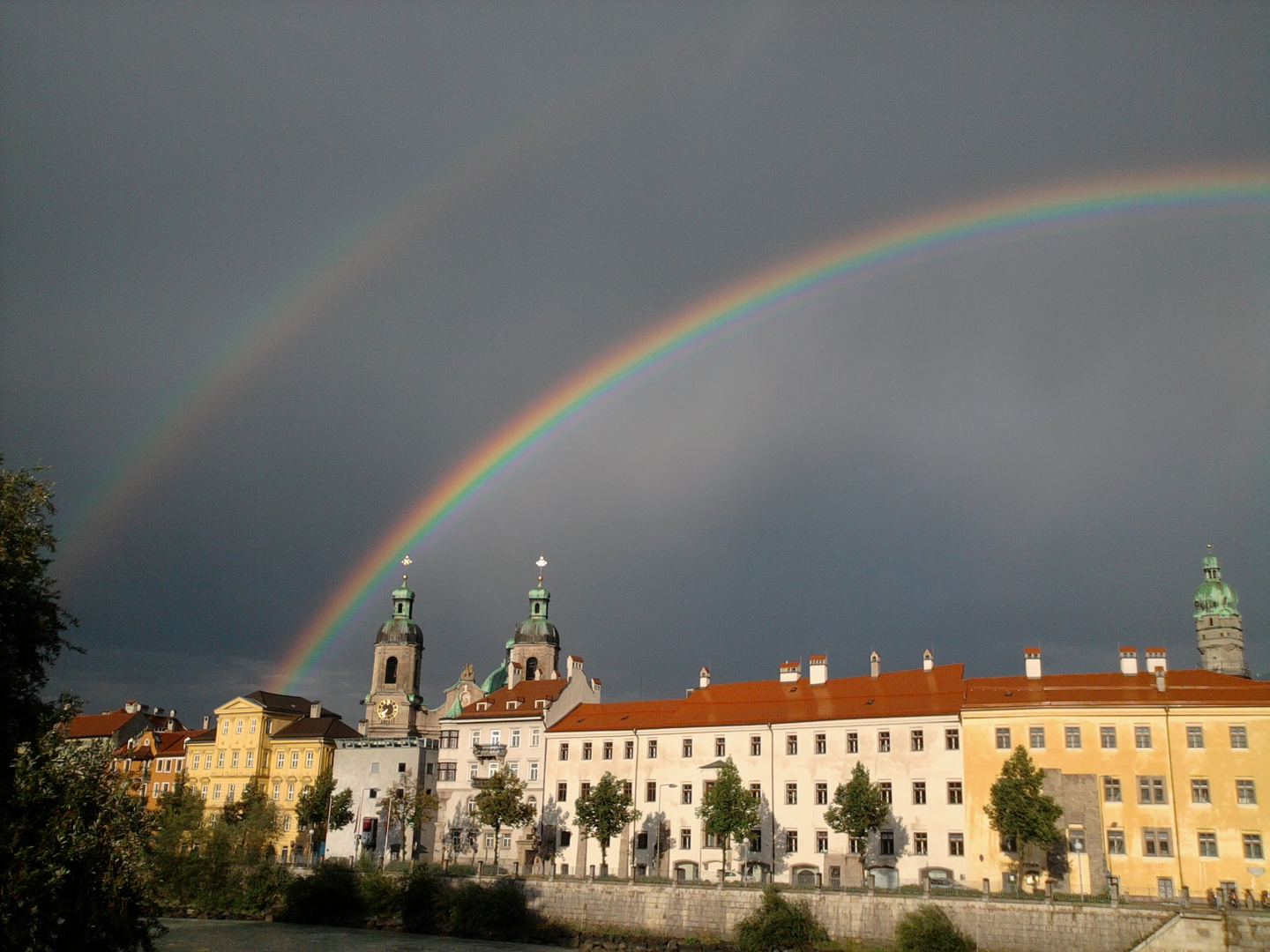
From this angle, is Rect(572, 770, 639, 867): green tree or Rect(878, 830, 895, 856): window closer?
Rect(878, 830, 895, 856): window

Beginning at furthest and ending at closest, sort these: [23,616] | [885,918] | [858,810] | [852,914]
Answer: [858,810] → [852,914] → [885,918] → [23,616]

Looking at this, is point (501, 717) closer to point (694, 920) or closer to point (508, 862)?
point (508, 862)

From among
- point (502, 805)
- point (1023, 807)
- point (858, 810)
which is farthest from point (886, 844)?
point (502, 805)

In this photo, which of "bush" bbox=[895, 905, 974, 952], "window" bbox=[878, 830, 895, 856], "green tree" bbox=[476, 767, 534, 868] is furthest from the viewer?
"green tree" bbox=[476, 767, 534, 868]

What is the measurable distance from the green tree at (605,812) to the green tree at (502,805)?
441 cm

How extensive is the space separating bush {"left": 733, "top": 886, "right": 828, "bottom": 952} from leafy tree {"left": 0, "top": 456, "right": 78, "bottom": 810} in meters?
37.7

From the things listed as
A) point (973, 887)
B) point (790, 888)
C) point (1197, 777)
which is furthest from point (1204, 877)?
point (790, 888)

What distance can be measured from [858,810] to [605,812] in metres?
16.8

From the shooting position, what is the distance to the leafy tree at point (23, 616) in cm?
2792

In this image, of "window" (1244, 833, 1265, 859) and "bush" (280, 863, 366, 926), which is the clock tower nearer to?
"bush" (280, 863, 366, 926)

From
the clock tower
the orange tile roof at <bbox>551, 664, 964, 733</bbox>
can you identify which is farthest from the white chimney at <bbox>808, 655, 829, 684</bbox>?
the clock tower

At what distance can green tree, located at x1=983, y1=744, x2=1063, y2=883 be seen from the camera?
54.3m

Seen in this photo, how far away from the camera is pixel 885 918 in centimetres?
5344

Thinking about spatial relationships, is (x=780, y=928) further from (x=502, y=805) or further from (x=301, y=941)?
(x=301, y=941)
